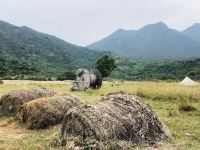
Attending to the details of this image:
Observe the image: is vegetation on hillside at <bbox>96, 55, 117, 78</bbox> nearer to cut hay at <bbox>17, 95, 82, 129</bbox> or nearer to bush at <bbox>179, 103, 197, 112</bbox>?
bush at <bbox>179, 103, 197, 112</bbox>

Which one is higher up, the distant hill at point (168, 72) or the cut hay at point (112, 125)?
the cut hay at point (112, 125)

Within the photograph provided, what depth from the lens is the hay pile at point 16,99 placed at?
2033cm

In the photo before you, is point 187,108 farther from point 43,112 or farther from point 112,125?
point 112,125

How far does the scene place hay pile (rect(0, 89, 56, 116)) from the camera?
2033 centimetres

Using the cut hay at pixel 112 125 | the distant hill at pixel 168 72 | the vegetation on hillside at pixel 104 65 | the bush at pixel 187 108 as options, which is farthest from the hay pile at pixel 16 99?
the vegetation on hillside at pixel 104 65

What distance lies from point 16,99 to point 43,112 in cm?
409

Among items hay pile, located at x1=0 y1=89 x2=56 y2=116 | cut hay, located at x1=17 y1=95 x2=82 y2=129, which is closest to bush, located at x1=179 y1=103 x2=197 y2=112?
hay pile, located at x1=0 y1=89 x2=56 y2=116

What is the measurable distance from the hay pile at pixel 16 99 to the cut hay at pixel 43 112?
261 centimetres

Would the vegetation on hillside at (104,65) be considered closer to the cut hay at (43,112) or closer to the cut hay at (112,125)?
the cut hay at (43,112)

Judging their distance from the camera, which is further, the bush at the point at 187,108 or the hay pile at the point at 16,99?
the bush at the point at 187,108

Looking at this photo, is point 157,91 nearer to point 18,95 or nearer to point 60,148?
point 18,95

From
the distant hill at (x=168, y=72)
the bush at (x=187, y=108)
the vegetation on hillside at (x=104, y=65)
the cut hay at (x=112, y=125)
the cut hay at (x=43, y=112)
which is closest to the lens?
the cut hay at (x=112, y=125)

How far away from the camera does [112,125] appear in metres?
12.5

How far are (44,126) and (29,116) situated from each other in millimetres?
810
